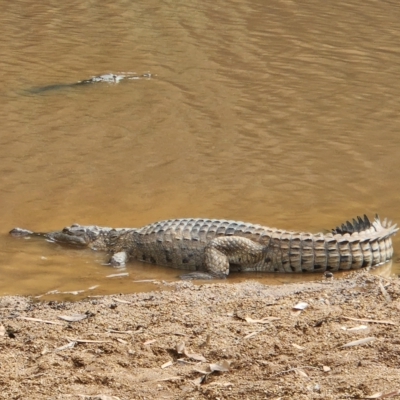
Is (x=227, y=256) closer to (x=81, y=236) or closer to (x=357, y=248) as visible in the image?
Result: (x=357, y=248)

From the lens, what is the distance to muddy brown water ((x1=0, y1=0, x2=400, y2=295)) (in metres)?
7.79

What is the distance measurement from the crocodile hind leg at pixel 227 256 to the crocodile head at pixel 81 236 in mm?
1001

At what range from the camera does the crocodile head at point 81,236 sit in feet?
23.4

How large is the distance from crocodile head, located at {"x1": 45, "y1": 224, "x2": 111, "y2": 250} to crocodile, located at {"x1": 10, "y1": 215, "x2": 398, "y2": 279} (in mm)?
252

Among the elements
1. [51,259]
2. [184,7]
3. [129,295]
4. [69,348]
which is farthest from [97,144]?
[184,7]

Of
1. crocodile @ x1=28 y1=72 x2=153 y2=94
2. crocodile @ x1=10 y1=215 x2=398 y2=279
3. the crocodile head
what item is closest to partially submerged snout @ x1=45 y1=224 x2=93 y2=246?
the crocodile head

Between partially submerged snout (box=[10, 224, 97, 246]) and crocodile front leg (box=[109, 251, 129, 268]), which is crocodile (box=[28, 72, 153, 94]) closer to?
partially submerged snout (box=[10, 224, 97, 246])

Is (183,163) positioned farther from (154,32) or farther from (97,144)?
(154,32)

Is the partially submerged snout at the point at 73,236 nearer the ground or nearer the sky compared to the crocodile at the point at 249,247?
nearer the ground

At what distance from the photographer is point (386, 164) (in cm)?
924

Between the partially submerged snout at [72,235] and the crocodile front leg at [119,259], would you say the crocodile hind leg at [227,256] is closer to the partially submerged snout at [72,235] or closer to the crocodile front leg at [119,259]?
the crocodile front leg at [119,259]

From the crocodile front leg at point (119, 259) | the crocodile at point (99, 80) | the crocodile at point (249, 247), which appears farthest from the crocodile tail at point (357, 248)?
the crocodile at point (99, 80)

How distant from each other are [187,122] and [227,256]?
4074 mm

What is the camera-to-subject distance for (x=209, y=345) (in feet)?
14.5
